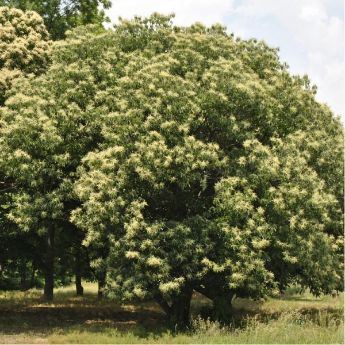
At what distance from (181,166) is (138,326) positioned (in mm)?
8494

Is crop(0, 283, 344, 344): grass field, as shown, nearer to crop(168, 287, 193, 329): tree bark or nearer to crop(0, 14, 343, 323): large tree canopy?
crop(168, 287, 193, 329): tree bark

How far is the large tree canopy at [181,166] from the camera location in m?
18.8

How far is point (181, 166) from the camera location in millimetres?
19078

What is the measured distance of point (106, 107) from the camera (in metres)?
21.0

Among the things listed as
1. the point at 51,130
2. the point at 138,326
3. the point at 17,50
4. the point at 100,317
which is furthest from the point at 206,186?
the point at 17,50

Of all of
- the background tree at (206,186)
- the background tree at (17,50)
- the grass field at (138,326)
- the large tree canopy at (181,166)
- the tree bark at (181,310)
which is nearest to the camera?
the grass field at (138,326)

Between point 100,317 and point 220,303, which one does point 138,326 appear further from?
point 100,317

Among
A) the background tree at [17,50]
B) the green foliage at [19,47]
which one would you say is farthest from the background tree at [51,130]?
the green foliage at [19,47]

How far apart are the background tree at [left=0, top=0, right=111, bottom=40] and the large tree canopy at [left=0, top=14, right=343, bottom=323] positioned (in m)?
15.6

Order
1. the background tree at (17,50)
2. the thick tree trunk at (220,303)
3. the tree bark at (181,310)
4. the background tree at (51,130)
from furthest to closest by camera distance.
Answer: the background tree at (17,50), the tree bark at (181,310), the thick tree trunk at (220,303), the background tree at (51,130)

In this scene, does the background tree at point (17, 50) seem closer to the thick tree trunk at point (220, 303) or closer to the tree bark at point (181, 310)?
the tree bark at point (181, 310)

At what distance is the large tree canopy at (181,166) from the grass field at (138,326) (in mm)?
1532

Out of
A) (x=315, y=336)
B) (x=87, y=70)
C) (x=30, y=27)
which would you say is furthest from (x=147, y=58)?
(x=315, y=336)

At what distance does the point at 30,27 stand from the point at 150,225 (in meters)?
13.5
